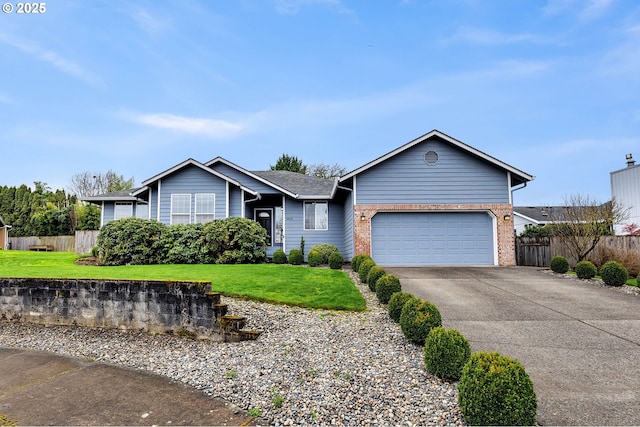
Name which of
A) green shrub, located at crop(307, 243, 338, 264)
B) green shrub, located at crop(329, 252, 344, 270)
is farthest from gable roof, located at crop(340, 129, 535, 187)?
green shrub, located at crop(329, 252, 344, 270)

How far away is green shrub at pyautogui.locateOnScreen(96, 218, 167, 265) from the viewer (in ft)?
48.2

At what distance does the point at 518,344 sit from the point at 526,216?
103 ft

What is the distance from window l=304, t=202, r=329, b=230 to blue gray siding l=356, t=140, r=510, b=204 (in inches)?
141

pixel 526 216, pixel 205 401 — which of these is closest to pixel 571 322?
pixel 205 401

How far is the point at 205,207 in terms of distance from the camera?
1739 centimetres

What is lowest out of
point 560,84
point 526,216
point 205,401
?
point 205,401

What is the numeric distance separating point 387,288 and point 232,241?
8660 millimetres

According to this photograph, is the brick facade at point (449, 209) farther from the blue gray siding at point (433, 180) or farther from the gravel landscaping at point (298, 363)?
the gravel landscaping at point (298, 363)

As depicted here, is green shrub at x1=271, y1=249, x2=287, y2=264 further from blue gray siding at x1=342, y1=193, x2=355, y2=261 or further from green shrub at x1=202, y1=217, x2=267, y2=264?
blue gray siding at x1=342, y1=193, x2=355, y2=261

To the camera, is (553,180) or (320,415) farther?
(553,180)

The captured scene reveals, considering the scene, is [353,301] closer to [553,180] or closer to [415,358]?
[415,358]

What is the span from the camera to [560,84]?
1452 centimetres

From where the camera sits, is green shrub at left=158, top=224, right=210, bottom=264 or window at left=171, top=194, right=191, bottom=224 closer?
green shrub at left=158, top=224, right=210, bottom=264

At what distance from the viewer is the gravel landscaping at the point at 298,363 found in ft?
12.7
